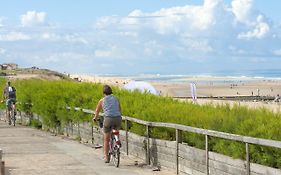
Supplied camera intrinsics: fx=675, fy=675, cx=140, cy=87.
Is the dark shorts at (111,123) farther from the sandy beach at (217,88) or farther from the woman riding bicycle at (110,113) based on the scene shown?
the sandy beach at (217,88)

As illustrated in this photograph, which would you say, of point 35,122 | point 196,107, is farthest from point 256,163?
point 35,122

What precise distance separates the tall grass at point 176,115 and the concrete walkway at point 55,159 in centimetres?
97

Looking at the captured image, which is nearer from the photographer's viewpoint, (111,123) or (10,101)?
(111,123)

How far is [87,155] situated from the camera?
1720 cm

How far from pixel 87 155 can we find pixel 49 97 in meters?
8.08

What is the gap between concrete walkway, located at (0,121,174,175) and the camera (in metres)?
14.2

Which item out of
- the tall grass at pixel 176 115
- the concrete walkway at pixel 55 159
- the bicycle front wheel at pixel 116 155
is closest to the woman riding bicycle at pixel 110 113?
the bicycle front wheel at pixel 116 155

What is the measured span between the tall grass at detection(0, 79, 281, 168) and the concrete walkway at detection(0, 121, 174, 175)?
0.97m

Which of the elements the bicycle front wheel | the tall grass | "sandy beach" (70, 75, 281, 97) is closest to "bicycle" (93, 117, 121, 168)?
the bicycle front wheel

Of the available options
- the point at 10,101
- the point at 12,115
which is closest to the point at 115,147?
the point at 10,101

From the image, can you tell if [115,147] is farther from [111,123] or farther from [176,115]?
[176,115]

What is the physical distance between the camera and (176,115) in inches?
578

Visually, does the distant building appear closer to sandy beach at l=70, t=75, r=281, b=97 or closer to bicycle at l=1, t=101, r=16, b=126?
sandy beach at l=70, t=75, r=281, b=97

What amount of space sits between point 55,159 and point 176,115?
3426 mm
